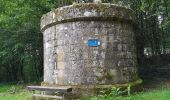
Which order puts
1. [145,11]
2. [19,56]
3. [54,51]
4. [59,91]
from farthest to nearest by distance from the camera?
[19,56] → [145,11] → [54,51] → [59,91]

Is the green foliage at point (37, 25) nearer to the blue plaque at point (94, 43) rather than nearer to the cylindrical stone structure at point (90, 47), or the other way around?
the cylindrical stone structure at point (90, 47)

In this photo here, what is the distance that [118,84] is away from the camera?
8719mm

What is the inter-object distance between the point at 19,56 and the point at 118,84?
35.1 feet

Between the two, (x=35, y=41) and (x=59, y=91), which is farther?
(x=35, y=41)

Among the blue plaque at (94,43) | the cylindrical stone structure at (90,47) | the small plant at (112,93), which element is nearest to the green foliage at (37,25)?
the cylindrical stone structure at (90,47)

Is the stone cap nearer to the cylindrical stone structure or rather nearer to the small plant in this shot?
the cylindrical stone structure

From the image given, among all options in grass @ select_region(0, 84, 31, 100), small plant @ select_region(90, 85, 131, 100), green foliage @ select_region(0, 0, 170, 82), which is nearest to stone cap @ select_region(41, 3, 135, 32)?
small plant @ select_region(90, 85, 131, 100)

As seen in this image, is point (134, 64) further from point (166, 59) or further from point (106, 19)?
point (166, 59)

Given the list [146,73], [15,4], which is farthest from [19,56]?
[146,73]

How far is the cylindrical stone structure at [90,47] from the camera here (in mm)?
8602

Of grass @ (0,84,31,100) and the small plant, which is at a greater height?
the small plant

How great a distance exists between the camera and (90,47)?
8.65 metres

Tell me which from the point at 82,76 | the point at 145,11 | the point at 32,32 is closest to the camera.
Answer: the point at 82,76

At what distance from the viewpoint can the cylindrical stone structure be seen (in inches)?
339
